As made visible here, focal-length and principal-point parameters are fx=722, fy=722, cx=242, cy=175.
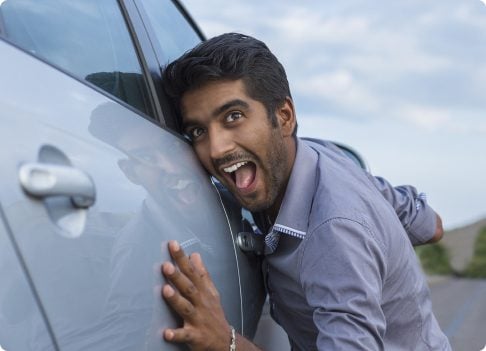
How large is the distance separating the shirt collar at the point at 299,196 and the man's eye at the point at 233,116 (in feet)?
0.68

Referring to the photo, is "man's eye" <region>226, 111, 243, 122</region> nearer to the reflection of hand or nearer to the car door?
the car door

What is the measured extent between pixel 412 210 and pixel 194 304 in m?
1.18

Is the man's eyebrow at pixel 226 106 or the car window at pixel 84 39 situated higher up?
the car window at pixel 84 39

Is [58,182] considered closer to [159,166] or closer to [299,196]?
[159,166]

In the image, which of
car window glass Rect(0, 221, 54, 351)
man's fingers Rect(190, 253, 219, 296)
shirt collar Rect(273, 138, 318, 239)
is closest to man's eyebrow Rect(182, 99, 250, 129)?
shirt collar Rect(273, 138, 318, 239)

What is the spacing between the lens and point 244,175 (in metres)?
2.04

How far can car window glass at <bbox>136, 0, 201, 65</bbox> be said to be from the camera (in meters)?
2.25

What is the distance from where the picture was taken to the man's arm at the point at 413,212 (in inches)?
96.9

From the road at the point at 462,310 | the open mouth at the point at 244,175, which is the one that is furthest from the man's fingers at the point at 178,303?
the road at the point at 462,310

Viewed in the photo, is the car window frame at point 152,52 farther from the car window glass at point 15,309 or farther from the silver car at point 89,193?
the car window glass at point 15,309

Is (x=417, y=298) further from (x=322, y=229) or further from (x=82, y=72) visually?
(x=82, y=72)

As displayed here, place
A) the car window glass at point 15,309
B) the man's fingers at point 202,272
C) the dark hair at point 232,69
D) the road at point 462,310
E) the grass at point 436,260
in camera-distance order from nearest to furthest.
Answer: the car window glass at point 15,309
the man's fingers at point 202,272
the dark hair at point 232,69
the road at point 462,310
the grass at point 436,260

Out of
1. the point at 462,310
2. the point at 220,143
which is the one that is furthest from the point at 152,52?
the point at 462,310

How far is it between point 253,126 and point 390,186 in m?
0.71
